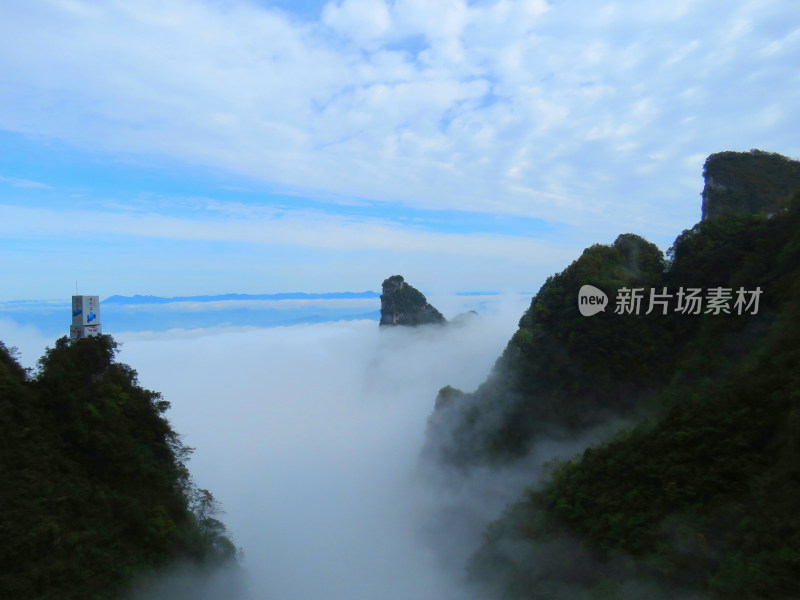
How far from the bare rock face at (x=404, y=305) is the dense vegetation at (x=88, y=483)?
53549mm

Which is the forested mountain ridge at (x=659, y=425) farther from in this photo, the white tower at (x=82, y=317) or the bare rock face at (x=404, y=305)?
the bare rock face at (x=404, y=305)

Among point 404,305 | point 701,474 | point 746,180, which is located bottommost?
point 701,474

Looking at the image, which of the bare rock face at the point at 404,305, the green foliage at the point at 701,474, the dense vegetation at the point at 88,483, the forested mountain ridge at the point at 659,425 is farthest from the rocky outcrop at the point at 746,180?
the bare rock face at the point at 404,305

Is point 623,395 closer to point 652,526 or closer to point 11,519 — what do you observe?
point 652,526

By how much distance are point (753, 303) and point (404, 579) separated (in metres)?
22.2

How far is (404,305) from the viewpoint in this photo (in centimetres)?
7294

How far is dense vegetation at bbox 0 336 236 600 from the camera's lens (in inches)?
504

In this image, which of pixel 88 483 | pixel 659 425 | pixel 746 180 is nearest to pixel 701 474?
pixel 659 425

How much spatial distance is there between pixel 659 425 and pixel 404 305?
57875 millimetres

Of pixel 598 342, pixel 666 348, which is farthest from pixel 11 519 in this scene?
pixel 666 348

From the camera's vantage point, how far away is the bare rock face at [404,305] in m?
72.2

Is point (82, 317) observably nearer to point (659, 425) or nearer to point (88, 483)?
point (88, 483)

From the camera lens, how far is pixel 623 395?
79.6 feet

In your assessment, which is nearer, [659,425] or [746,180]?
[659,425]
